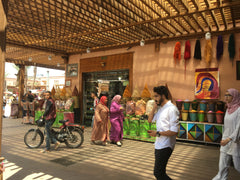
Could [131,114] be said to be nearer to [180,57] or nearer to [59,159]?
[180,57]

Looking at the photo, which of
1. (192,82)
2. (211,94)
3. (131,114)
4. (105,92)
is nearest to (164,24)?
(192,82)

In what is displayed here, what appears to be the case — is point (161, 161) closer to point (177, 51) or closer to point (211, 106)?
point (211, 106)

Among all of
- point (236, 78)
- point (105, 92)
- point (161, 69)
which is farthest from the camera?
point (105, 92)

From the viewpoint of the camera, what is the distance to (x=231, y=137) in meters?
2.83

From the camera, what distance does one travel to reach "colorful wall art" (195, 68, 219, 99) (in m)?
6.68

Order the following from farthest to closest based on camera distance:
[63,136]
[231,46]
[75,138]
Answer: [231,46] → [75,138] → [63,136]

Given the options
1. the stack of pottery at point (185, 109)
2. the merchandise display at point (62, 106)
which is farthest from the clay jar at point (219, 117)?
the merchandise display at point (62, 106)

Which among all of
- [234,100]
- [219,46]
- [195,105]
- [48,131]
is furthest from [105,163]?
[219,46]

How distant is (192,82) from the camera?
7.12 meters

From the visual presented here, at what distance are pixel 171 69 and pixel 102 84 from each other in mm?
3435

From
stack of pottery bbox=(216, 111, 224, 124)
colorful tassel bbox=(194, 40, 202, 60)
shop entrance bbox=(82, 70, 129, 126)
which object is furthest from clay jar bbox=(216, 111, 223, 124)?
shop entrance bbox=(82, 70, 129, 126)

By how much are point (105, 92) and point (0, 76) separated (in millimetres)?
7630

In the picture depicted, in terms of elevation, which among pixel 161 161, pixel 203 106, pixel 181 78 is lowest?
pixel 161 161

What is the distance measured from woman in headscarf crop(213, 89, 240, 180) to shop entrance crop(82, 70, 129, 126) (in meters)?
5.92
